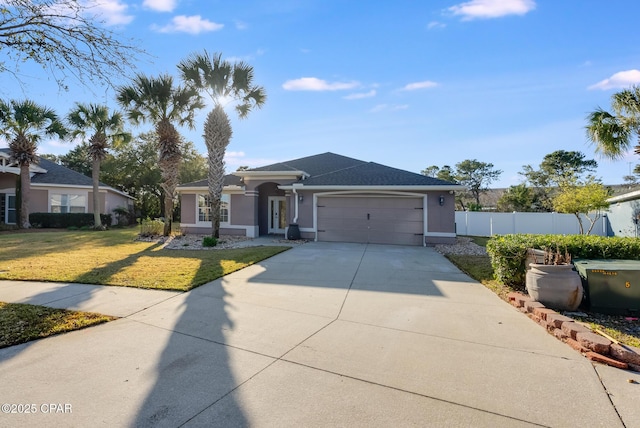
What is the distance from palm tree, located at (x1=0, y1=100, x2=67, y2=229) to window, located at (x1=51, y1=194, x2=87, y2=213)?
6.82 ft

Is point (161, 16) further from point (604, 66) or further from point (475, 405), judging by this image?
point (604, 66)

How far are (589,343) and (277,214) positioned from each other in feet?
51.3

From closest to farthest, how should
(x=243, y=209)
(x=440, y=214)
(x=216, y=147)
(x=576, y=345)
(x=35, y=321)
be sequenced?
1. (x=576, y=345)
2. (x=35, y=321)
3. (x=440, y=214)
4. (x=216, y=147)
5. (x=243, y=209)

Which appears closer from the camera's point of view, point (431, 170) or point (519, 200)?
point (519, 200)

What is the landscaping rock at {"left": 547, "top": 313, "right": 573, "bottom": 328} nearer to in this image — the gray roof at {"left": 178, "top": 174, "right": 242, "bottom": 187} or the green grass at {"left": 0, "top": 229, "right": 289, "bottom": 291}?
the green grass at {"left": 0, "top": 229, "right": 289, "bottom": 291}

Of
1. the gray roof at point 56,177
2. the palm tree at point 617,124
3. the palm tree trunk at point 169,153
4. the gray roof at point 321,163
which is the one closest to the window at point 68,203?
the gray roof at point 56,177

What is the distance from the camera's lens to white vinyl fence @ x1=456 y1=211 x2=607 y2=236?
58.8ft

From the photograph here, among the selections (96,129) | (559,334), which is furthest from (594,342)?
(96,129)

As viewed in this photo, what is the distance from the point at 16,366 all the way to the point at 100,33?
17.4 feet

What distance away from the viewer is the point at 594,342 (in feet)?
11.5

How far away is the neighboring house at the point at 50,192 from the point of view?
2108cm

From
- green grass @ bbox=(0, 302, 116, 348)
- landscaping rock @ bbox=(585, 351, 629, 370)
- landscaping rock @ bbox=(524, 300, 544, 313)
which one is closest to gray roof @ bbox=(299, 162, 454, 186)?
landscaping rock @ bbox=(524, 300, 544, 313)

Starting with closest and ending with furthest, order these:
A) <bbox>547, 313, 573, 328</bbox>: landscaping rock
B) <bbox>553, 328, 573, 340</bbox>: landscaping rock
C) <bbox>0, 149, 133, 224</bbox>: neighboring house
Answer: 1. <bbox>553, 328, 573, 340</bbox>: landscaping rock
2. <bbox>547, 313, 573, 328</bbox>: landscaping rock
3. <bbox>0, 149, 133, 224</bbox>: neighboring house

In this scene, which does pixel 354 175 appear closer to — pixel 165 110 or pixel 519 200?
pixel 165 110
